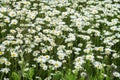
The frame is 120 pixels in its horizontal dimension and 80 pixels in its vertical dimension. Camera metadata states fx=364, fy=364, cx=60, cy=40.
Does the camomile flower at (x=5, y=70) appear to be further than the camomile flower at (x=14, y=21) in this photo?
No

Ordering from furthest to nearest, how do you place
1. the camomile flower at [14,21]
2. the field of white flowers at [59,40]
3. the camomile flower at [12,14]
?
the camomile flower at [12,14] → the camomile flower at [14,21] → the field of white flowers at [59,40]

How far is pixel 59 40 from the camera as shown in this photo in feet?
16.8

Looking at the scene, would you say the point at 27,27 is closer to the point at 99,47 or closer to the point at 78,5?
the point at 99,47

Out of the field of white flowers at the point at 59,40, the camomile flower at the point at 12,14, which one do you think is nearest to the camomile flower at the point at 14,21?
the field of white flowers at the point at 59,40

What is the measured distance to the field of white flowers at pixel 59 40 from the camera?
14.1 feet

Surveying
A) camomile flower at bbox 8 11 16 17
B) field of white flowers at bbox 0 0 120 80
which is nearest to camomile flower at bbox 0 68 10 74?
field of white flowers at bbox 0 0 120 80

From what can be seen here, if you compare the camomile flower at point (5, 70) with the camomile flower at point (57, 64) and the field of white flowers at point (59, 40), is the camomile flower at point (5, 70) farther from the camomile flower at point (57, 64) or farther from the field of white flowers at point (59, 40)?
the camomile flower at point (57, 64)

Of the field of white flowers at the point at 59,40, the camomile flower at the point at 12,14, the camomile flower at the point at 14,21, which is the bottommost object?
the field of white flowers at the point at 59,40

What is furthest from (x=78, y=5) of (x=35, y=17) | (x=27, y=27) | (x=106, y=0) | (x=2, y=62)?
(x=2, y=62)

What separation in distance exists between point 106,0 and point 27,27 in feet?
7.04

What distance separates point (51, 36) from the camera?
5102mm

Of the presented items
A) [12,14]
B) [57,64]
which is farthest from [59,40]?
[12,14]

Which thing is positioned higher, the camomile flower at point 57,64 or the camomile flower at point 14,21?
the camomile flower at point 14,21

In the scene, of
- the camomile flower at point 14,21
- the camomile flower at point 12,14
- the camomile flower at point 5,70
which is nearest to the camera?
the camomile flower at point 5,70
